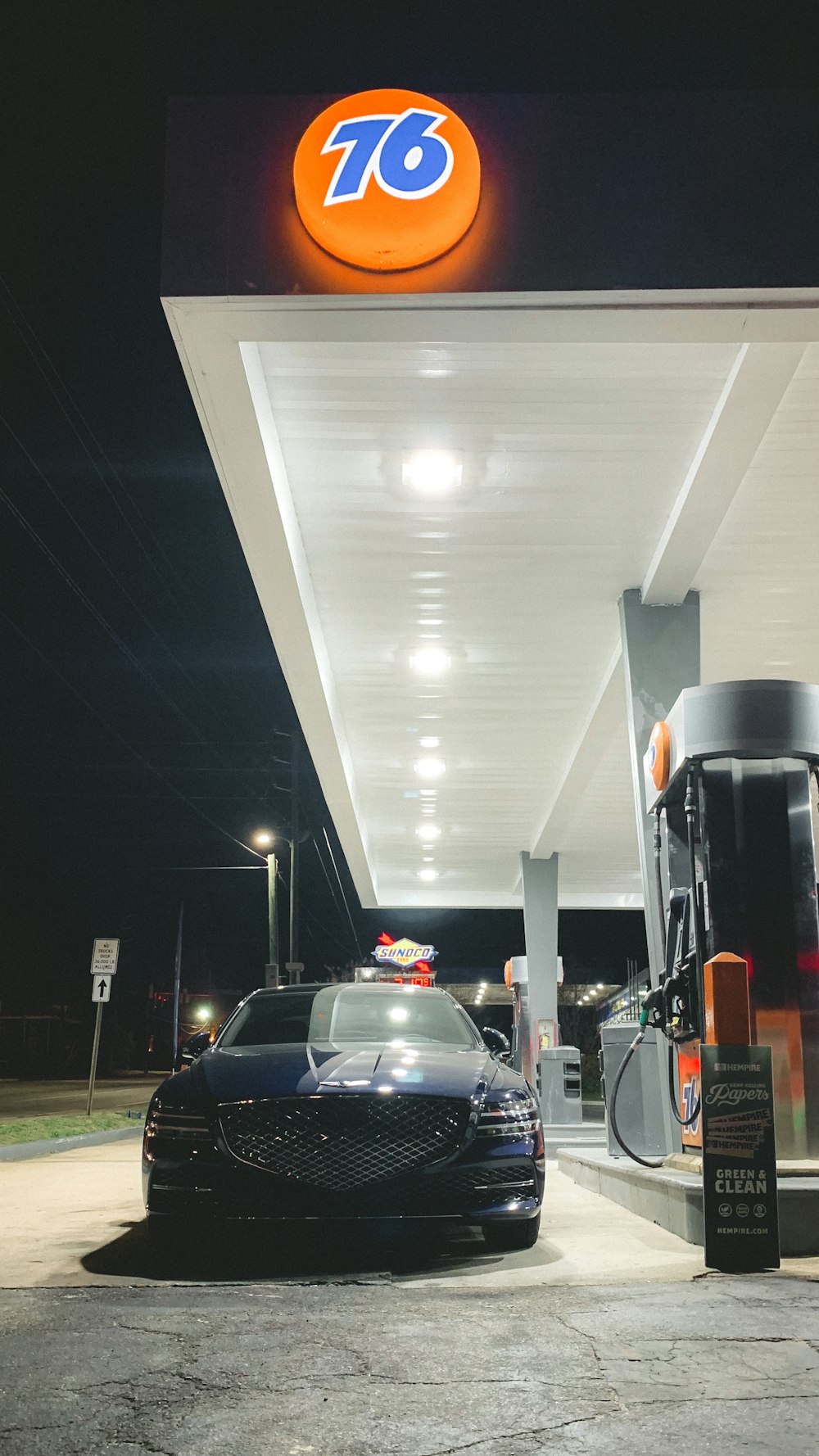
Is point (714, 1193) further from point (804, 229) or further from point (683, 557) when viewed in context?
point (683, 557)

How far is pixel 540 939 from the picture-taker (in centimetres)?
2356

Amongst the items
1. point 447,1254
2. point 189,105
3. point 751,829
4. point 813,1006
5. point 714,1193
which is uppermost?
point 189,105

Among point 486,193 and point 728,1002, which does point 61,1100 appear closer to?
point 728,1002

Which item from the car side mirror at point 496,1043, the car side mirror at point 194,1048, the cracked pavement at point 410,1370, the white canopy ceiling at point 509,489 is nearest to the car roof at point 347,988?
the car side mirror at point 496,1043

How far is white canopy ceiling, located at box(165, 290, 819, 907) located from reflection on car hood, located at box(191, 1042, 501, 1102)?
12.6 feet

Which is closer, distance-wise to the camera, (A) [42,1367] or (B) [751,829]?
(A) [42,1367]

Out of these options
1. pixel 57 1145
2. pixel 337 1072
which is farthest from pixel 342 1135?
pixel 57 1145

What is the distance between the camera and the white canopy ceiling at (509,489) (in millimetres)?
6543

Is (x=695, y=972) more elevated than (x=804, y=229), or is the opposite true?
(x=804, y=229)

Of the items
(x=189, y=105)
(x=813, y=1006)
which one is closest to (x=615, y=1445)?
(x=813, y=1006)

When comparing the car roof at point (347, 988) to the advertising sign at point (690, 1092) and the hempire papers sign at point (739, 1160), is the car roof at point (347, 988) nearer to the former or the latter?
the advertising sign at point (690, 1092)

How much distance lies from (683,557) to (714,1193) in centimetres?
599

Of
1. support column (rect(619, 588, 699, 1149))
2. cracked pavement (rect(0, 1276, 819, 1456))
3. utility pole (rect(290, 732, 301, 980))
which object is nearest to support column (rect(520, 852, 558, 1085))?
utility pole (rect(290, 732, 301, 980))

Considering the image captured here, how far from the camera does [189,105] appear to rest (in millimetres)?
6711
